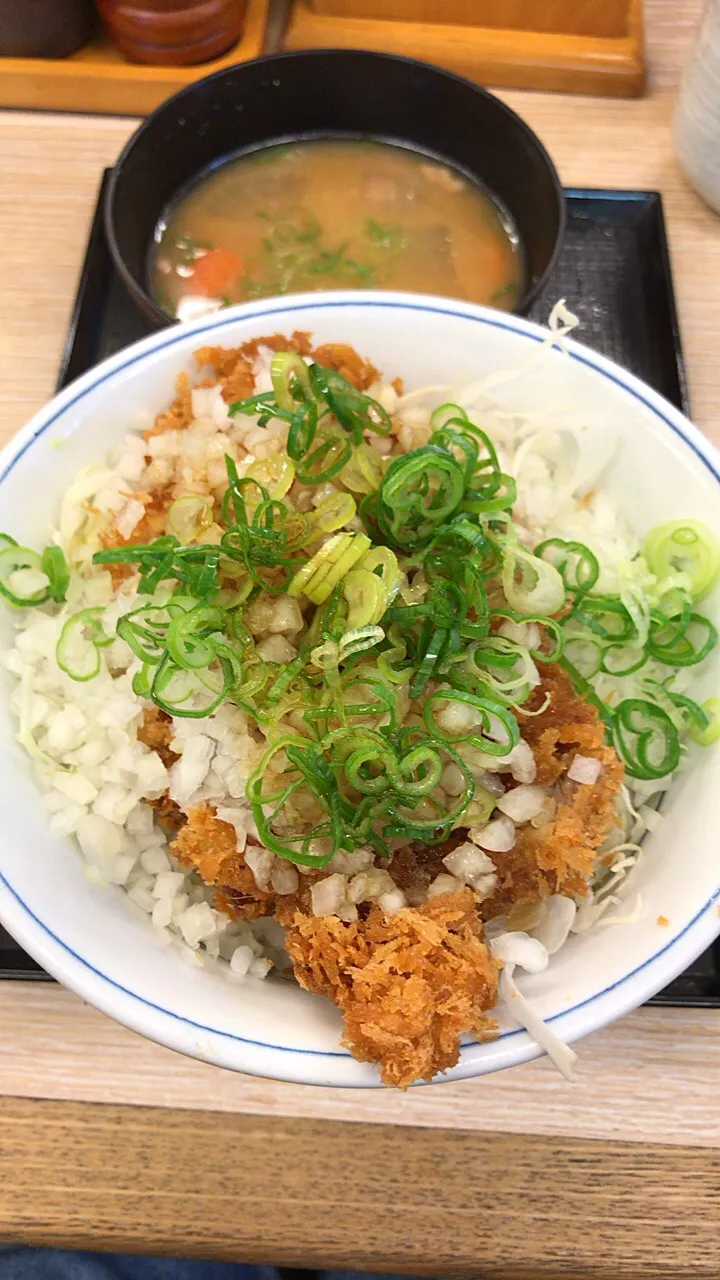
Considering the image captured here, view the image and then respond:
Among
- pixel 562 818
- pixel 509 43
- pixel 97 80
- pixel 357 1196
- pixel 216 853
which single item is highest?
pixel 509 43

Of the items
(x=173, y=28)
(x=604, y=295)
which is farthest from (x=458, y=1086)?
(x=173, y=28)

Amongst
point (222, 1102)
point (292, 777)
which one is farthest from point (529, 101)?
point (222, 1102)

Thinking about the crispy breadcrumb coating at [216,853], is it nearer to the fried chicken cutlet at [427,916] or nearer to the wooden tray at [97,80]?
the fried chicken cutlet at [427,916]

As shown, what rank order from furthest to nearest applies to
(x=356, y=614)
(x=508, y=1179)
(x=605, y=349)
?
(x=605, y=349)
(x=508, y=1179)
(x=356, y=614)

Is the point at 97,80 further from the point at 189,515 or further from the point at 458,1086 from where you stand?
the point at 458,1086

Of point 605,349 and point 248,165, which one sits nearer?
point 605,349

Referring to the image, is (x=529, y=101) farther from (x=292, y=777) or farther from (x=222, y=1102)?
(x=222, y=1102)

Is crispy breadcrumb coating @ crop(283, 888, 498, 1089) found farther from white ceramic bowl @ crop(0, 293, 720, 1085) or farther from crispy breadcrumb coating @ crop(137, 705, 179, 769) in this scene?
crispy breadcrumb coating @ crop(137, 705, 179, 769)
